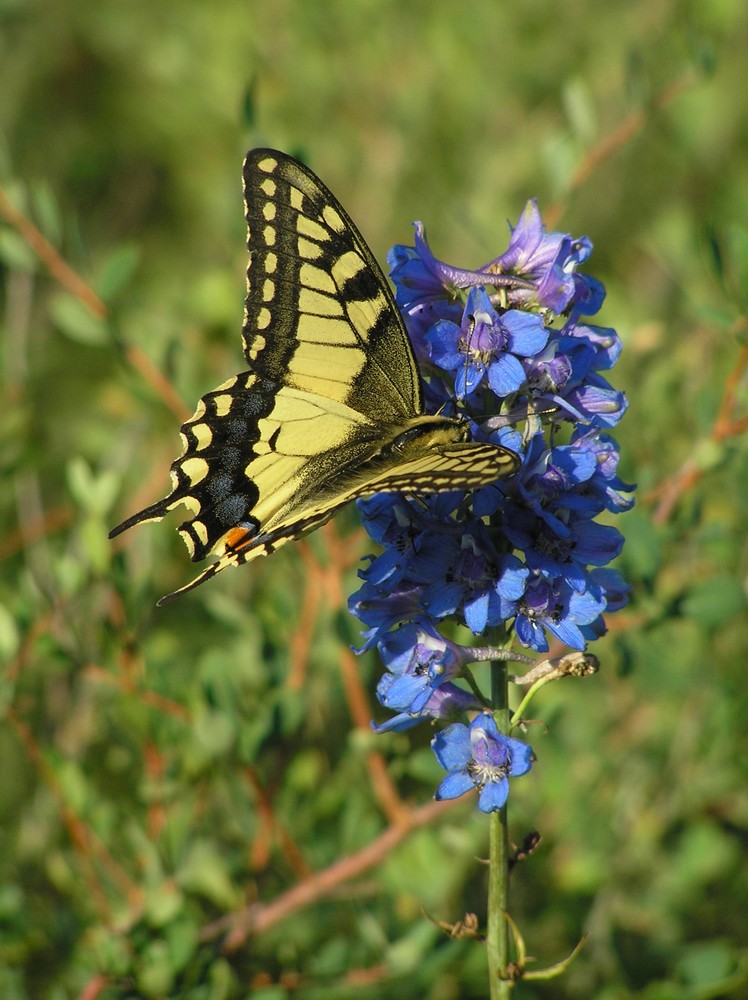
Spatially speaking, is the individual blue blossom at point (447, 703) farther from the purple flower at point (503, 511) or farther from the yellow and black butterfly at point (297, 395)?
the yellow and black butterfly at point (297, 395)

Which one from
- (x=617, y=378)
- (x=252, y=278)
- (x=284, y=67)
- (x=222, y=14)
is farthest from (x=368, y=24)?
(x=252, y=278)

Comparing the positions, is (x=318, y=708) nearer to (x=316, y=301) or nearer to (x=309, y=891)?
(x=309, y=891)

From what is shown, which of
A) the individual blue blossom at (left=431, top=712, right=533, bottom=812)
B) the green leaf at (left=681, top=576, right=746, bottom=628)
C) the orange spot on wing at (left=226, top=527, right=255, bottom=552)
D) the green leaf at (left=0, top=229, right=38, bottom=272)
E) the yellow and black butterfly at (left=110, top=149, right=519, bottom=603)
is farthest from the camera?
the green leaf at (left=0, top=229, right=38, bottom=272)

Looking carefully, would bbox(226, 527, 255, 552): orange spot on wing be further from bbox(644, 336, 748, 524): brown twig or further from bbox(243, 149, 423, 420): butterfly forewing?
bbox(644, 336, 748, 524): brown twig

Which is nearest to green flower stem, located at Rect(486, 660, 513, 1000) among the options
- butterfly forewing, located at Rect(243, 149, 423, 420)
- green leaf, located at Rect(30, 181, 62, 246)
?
butterfly forewing, located at Rect(243, 149, 423, 420)

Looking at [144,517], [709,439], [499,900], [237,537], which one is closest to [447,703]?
[499,900]

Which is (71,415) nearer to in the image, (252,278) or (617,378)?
(617,378)
